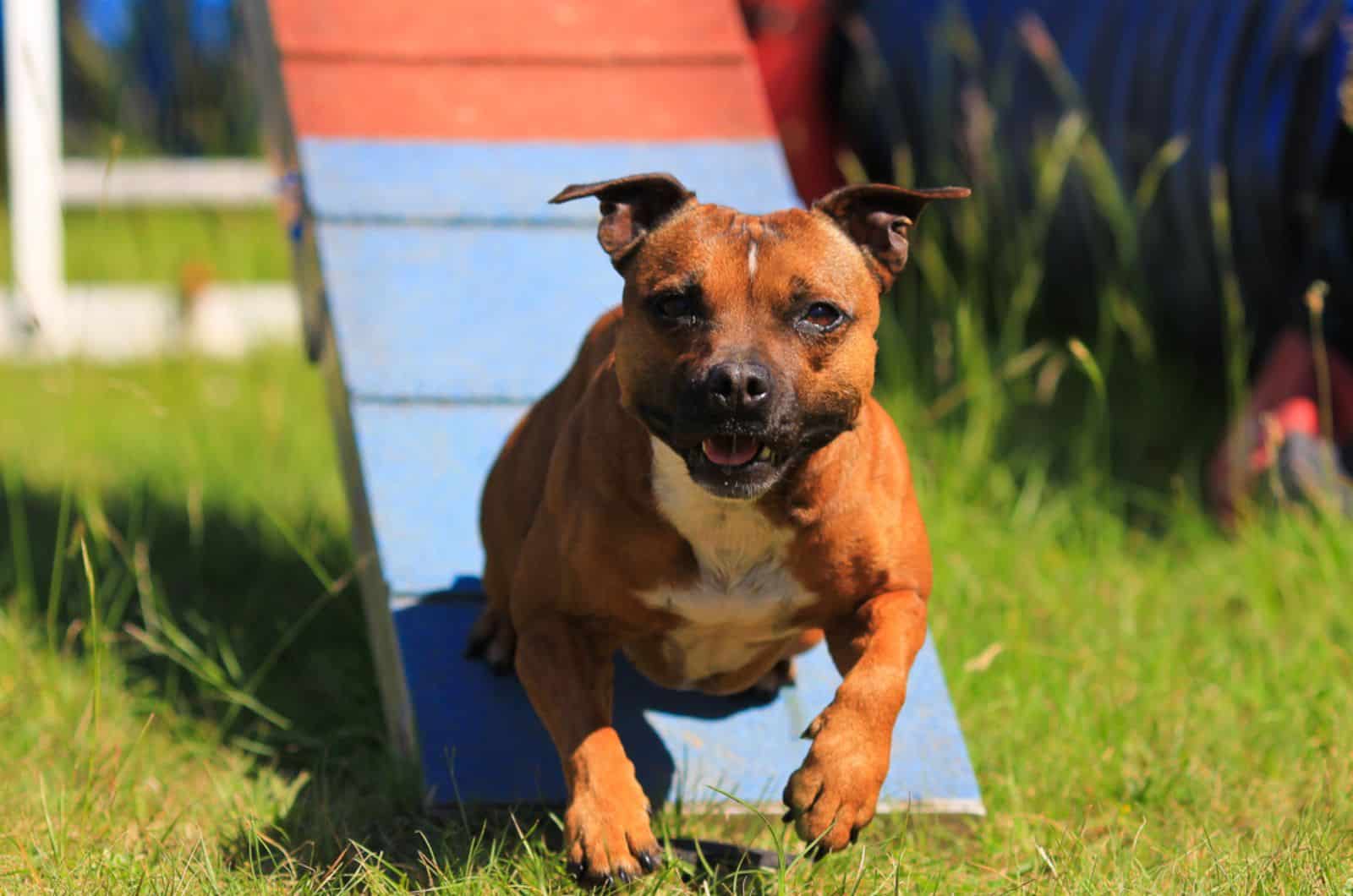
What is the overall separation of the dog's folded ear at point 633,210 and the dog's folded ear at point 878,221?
287mm

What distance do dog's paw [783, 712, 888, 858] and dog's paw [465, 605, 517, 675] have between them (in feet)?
3.51

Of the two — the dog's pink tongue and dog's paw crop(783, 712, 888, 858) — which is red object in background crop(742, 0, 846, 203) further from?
dog's paw crop(783, 712, 888, 858)

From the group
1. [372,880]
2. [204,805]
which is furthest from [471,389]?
[372,880]

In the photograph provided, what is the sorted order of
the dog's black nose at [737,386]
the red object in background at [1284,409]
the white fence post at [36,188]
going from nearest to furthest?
the dog's black nose at [737,386] → the red object in background at [1284,409] → the white fence post at [36,188]

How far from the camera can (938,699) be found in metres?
3.80

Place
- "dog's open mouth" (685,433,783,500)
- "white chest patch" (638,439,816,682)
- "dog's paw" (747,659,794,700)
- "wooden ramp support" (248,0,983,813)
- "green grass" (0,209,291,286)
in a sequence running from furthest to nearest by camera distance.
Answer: "green grass" (0,209,291,286), "dog's paw" (747,659,794,700), "wooden ramp support" (248,0,983,813), "white chest patch" (638,439,816,682), "dog's open mouth" (685,433,783,500)

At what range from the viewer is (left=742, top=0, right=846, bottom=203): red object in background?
844 cm

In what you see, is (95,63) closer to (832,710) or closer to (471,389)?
(471,389)

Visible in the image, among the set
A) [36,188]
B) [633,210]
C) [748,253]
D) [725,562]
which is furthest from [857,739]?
[36,188]

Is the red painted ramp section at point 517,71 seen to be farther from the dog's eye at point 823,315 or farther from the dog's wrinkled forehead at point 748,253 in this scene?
the dog's eye at point 823,315

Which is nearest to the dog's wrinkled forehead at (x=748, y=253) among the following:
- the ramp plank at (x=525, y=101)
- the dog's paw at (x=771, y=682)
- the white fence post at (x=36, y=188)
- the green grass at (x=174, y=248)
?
the dog's paw at (x=771, y=682)

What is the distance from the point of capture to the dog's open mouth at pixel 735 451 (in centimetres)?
289

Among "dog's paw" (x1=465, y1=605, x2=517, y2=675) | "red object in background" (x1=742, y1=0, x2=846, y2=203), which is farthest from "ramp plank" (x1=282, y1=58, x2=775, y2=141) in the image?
"red object in background" (x1=742, y1=0, x2=846, y2=203)

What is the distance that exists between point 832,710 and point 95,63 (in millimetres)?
7034
